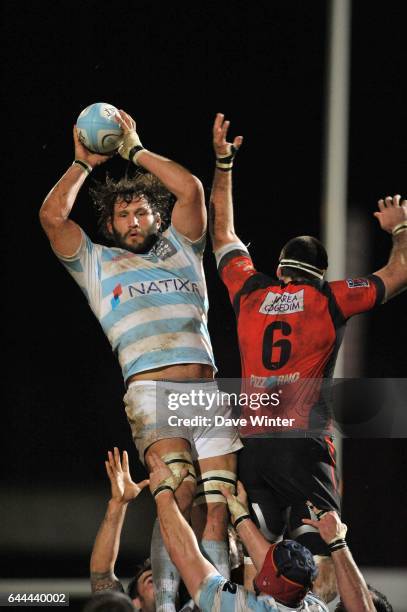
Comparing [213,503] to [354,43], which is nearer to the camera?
[213,503]

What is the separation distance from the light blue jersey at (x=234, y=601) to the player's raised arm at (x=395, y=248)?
1383mm

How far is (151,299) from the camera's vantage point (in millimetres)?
→ 4484

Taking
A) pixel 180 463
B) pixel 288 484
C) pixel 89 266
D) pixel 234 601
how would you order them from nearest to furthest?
pixel 234 601 < pixel 180 463 < pixel 288 484 < pixel 89 266

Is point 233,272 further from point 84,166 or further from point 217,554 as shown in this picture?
point 217,554

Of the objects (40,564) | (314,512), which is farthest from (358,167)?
(40,564)

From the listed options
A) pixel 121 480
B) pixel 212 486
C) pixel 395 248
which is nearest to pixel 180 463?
pixel 212 486

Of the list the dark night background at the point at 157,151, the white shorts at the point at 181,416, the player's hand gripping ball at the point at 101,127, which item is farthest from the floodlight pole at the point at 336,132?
the player's hand gripping ball at the point at 101,127

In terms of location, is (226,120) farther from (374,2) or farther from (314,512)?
(314,512)

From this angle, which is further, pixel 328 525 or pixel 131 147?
pixel 131 147

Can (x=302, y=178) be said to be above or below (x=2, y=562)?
above

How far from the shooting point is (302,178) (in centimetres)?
478

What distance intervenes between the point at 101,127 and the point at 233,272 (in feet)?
2.70

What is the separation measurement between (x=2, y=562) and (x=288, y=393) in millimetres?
1454

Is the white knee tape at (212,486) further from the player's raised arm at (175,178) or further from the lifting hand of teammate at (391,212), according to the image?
the lifting hand of teammate at (391,212)
